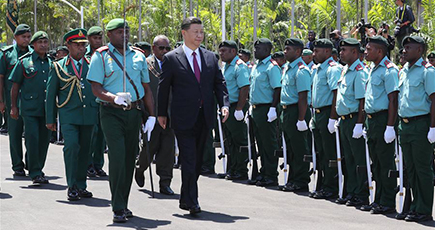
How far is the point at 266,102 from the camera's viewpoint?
37.7 ft

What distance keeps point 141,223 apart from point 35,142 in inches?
142

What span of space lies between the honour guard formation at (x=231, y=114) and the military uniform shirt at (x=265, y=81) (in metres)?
0.02

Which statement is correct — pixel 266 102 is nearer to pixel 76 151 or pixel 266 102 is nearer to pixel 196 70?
pixel 196 70

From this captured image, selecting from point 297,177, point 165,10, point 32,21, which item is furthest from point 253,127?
point 32,21

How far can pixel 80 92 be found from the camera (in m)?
9.88

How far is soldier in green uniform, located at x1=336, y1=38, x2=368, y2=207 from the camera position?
9.40 metres

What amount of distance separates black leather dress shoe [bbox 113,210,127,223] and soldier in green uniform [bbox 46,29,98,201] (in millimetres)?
1597

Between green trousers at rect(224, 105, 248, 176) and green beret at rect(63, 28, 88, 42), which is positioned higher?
green beret at rect(63, 28, 88, 42)

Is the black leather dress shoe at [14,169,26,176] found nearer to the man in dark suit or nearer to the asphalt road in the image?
the asphalt road

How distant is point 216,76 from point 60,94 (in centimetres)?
234

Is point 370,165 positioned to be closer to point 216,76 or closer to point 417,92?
point 417,92

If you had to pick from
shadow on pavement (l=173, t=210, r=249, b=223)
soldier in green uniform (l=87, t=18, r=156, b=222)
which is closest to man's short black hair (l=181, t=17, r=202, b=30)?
soldier in green uniform (l=87, t=18, r=156, b=222)

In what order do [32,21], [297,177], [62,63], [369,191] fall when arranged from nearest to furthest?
[369,191] → [62,63] → [297,177] → [32,21]

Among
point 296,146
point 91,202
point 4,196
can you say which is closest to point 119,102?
point 91,202
